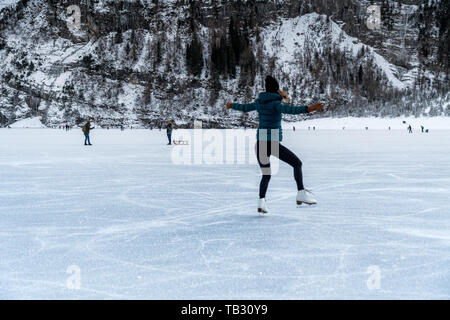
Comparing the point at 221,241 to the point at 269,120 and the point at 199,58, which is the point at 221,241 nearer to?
the point at 269,120

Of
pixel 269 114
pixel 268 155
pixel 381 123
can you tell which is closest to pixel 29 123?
pixel 381 123

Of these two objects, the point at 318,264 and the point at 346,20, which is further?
the point at 346,20

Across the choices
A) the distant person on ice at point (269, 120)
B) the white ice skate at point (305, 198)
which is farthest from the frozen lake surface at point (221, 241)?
the distant person on ice at point (269, 120)

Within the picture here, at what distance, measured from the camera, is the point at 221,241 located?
4824 millimetres

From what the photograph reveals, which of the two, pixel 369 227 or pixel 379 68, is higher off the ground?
pixel 379 68

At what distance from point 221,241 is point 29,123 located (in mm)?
116004

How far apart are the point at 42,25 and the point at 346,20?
90.6m

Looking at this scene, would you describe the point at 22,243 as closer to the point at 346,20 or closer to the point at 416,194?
the point at 416,194

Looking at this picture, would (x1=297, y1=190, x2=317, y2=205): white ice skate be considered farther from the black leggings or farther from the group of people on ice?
the group of people on ice

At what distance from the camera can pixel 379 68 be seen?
137 m

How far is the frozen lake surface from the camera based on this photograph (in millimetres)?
3416

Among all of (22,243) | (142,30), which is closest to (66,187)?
(22,243)

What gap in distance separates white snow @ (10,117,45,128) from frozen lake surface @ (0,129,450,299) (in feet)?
357

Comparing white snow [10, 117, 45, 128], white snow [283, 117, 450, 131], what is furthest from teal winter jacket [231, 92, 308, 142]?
white snow [10, 117, 45, 128]
